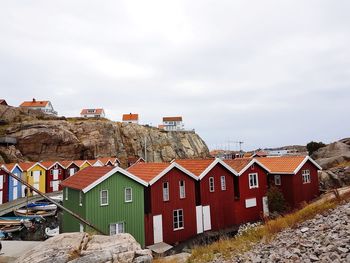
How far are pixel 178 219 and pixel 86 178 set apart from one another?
9310 mm

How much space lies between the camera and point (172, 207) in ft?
80.8

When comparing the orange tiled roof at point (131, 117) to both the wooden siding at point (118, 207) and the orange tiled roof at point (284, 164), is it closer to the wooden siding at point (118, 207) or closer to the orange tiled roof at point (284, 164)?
the orange tiled roof at point (284, 164)

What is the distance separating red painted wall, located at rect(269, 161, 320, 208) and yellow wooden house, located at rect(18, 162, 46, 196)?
142 ft

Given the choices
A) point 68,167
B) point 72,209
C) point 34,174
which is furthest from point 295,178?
point 34,174

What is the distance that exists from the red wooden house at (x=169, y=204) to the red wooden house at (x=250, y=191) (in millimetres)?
6096

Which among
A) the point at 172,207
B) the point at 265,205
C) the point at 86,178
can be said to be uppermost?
the point at 86,178

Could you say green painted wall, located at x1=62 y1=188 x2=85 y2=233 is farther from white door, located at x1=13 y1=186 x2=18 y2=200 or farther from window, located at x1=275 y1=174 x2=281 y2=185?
white door, located at x1=13 y1=186 x2=18 y2=200

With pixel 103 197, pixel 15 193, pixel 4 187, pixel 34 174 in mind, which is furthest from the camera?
pixel 34 174

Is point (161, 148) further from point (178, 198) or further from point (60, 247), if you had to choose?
point (60, 247)

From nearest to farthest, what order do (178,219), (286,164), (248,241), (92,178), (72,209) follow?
(248,241) → (92,178) → (72,209) → (178,219) → (286,164)

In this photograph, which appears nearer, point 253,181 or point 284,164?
point 253,181

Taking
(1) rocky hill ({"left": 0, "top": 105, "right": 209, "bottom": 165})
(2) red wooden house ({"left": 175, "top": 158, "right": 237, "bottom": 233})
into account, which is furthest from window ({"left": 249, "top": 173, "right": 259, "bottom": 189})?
(1) rocky hill ({"left": 0, "top": 105, "right": 209, "bottom": 165})

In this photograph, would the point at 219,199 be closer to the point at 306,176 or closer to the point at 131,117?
→ the point at 306,176

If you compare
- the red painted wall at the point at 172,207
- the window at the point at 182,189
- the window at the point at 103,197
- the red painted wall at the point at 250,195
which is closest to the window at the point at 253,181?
the red painted wall at the point at 250,195
